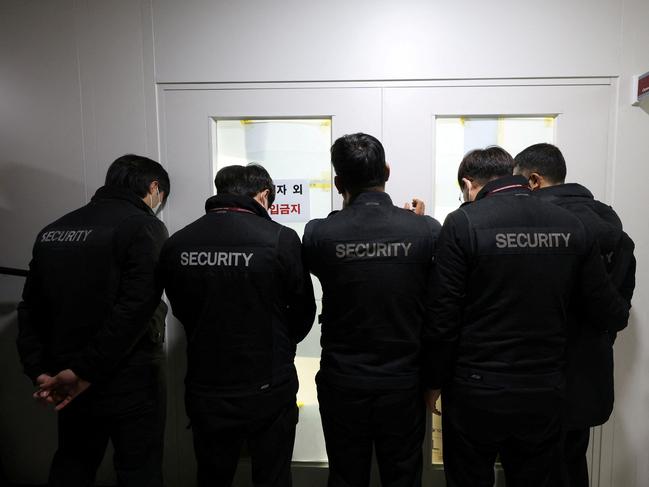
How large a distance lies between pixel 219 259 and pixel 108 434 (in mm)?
831

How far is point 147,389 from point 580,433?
1.60 m

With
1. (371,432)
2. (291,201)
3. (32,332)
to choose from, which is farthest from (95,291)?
(371,432)

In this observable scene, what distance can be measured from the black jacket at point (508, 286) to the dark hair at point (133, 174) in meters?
1.09

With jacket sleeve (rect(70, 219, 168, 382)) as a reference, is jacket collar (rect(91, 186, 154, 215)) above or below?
above

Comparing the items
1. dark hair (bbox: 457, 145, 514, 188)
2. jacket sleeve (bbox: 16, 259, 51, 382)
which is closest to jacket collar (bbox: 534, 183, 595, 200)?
dark hair (bbox: 457, 145, 514, 188)

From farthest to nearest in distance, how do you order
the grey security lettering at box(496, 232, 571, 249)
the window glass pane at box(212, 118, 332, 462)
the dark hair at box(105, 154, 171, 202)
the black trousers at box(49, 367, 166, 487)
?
1. the window glass pane at box(212, 118, 332, 462)
2. the dark hair at box(105, 154, 171, 202)
3. the black trousers at box(49, 367, 166, 487)
4. the grey security lettering at box(496, 232, 571, 249)

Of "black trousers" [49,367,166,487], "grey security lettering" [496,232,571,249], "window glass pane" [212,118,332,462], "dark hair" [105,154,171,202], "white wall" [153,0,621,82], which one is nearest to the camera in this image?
"grey security lettering" [496,232,571,249]

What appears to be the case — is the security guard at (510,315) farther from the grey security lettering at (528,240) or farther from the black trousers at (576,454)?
the black trousers at (576,454)

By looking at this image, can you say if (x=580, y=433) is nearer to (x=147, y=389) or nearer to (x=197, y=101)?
(x=147, y=389)

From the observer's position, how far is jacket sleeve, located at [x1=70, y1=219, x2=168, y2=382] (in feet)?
3.94

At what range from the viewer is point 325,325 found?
1.22m

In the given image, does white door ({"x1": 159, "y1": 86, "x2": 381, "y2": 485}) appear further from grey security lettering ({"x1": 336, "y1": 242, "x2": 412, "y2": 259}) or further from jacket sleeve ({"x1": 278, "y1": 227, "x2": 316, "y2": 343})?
grey security lettering ({"x1": 336, "y1": 242, "x2": 412, "y2": 259})

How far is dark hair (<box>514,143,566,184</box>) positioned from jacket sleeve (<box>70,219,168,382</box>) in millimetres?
1407

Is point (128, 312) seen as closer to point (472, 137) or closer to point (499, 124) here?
point (472, 137)
